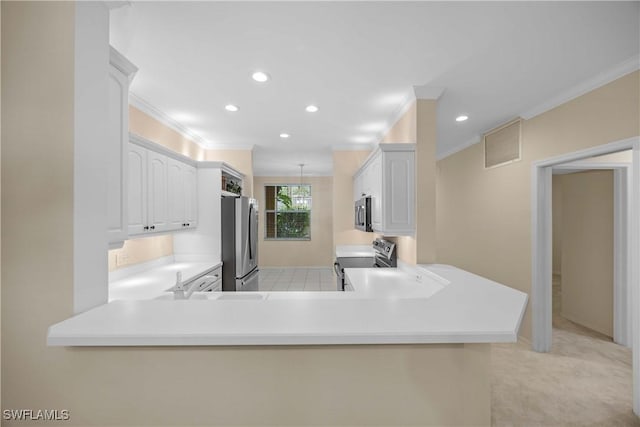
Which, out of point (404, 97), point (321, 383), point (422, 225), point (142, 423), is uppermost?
point (404, 97)

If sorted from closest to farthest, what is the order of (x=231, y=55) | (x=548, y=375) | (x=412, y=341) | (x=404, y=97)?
(x=412, y=341)
(x=231, y=55)
(x=548, y=375)
(x=404, y=97)

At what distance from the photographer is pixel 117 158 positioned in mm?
1416

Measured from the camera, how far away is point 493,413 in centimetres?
207

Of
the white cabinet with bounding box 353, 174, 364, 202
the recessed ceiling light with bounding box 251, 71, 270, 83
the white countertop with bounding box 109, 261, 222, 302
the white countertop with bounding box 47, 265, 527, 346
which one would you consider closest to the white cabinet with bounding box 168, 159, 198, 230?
the white countertop with bounding box 109, 261, 222, 302

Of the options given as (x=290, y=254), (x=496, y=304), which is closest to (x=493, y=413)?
(x=496, y=304)

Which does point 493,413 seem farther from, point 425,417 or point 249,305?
point 249,305

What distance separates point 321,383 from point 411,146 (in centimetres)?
225

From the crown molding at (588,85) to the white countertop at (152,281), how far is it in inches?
162

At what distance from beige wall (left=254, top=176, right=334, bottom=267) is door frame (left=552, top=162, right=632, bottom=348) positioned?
5.28 metres

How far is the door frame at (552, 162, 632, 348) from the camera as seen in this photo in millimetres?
3045

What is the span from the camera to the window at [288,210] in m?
7.76

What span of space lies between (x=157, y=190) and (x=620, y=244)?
522cm

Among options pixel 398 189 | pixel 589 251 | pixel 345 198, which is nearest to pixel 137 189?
pixel 398 189

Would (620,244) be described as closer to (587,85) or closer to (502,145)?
(502,145)
